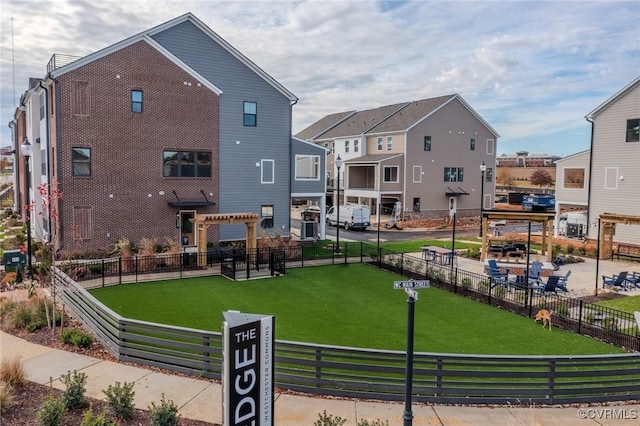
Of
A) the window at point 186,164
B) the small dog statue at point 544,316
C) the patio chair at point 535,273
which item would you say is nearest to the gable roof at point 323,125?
the window at point 186,164

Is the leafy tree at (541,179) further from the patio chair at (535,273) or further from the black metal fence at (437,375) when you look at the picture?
the black metal fence at (437,375)

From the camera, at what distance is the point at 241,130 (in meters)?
29.0

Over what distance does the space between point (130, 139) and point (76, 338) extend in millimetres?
16371

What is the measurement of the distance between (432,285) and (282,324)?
8429mm

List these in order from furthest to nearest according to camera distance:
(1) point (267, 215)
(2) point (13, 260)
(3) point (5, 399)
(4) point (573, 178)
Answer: (4) point (573, 178) < (1) point (267, 215) < (2) point (13, 260) < (3) point (5, 399)

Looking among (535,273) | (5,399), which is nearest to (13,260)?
(5,399)

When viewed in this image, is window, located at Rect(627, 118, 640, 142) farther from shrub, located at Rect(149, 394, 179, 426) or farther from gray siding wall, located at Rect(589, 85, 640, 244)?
shrub, located at Rect(149, 394, 179, 426)

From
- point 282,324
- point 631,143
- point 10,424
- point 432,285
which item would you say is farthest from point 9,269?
point 631,143

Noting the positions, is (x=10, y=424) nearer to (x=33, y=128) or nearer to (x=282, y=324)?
(x=282, y=324)

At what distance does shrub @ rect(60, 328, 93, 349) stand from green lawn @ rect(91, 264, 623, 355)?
247cm

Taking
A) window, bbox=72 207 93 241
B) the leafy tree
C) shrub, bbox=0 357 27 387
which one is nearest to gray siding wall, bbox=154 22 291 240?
window, bbox=72 207 93 241

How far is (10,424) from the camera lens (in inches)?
295

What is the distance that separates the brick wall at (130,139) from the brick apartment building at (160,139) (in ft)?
0.17

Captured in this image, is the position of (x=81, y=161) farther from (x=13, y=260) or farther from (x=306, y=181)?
(x=306, y=181)
